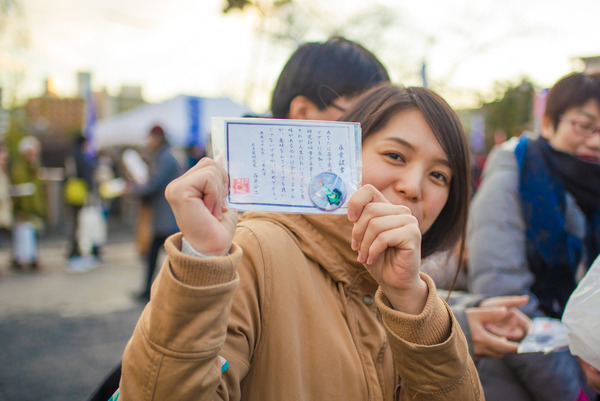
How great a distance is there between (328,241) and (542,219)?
122 cm

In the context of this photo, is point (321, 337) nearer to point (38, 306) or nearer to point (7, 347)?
point (7, 347)

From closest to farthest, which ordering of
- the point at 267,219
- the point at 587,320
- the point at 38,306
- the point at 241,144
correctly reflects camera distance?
the point at 241,144 < the point at 267,219 < the point at 587,320 < the point at 38,306

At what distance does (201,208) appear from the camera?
839 mm

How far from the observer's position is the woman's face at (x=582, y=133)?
2080 mm

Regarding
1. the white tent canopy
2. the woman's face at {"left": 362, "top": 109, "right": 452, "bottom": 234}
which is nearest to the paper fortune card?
the woman's face at {"left": 362, "top": 109, "right": 452, "bottom": 234}

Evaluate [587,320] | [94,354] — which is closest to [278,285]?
[587,320]

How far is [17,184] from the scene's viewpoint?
627cm

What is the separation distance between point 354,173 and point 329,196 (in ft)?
0.25

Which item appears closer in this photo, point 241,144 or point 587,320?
point 241,144

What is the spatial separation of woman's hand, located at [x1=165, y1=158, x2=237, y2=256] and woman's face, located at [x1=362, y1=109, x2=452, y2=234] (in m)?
0.42

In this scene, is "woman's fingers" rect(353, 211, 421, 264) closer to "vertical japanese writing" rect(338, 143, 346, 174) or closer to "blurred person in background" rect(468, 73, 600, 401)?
"vertical japanese writing" rect(338, 143, 346, 174)

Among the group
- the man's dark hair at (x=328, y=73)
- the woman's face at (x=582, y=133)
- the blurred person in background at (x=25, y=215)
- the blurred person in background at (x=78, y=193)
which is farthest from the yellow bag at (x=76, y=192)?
the woman's face at (x=582, y=133)

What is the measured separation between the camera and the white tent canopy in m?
9.55

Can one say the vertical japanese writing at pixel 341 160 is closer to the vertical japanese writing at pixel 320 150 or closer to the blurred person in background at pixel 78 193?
the vertical japanese writing at pixel 320 150
